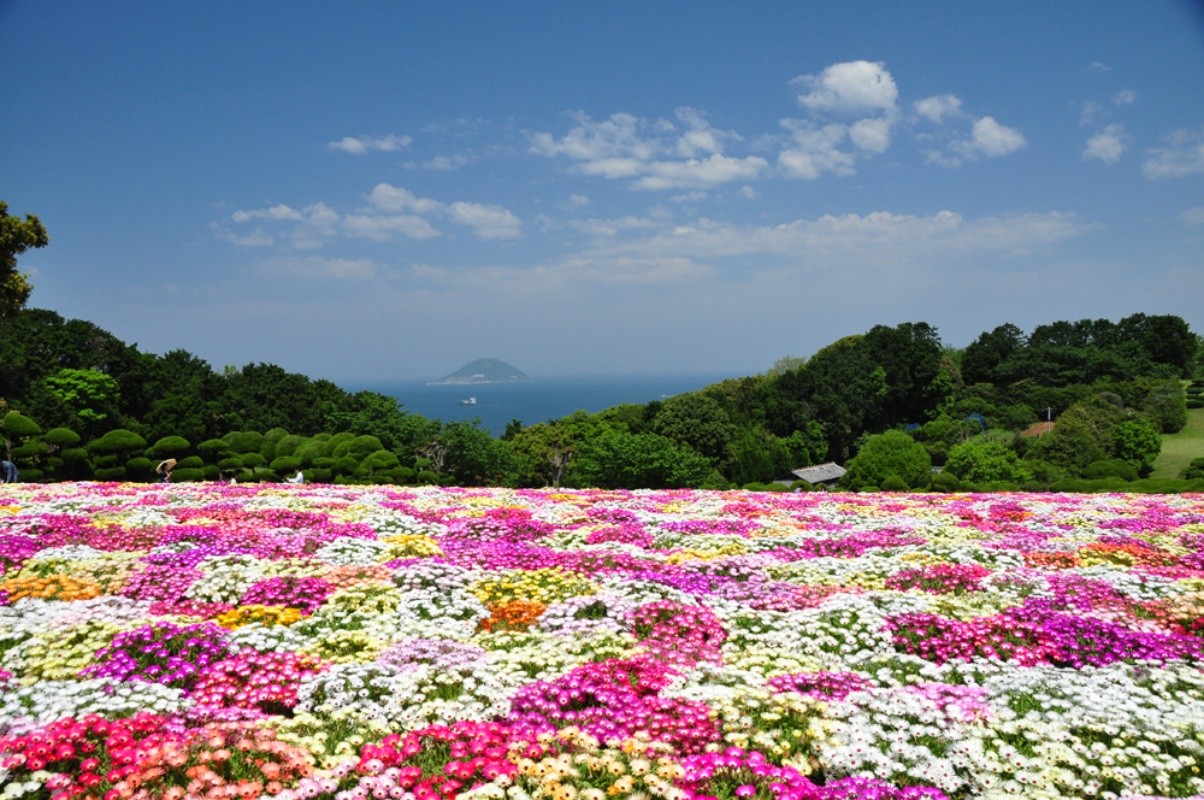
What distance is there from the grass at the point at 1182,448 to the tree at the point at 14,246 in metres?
83.2

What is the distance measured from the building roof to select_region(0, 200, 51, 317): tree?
6895 centimetres

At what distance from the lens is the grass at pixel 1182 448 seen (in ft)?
214

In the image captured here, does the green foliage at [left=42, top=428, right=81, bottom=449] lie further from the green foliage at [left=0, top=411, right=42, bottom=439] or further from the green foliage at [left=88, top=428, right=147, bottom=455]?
the green foliage at [left=88, top=428, right=147, bottom=455]

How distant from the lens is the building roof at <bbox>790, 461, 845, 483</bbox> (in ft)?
269

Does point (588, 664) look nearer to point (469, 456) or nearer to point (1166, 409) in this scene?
point (469, 456)

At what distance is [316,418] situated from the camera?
65438 mm

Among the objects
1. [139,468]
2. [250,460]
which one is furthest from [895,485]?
[139,468]

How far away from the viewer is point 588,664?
23.9ft

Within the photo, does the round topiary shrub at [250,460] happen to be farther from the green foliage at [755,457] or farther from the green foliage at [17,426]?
the green foliage at [755,457]

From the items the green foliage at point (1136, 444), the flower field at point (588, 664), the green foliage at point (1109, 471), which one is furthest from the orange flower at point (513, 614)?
the green foliage at point (1136, 444)

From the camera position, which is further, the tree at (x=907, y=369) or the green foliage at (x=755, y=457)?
the tree at (x=907, y=369)

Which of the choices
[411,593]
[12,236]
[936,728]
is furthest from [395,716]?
[12,236]

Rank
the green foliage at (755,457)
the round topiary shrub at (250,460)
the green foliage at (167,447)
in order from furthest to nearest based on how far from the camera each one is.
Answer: the green foliage at (755,457), the round topiary shrub at (250,460), the green foliage at (167,447)

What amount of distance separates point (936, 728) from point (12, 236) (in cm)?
5064
